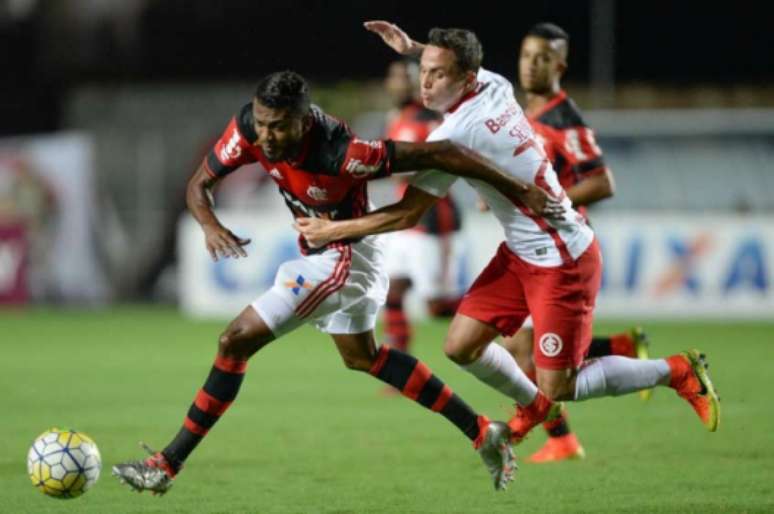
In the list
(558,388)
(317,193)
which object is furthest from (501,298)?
(317,193)

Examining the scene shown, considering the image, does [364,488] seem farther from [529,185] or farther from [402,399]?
[402,399]

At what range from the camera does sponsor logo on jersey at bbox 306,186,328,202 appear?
6961 mm

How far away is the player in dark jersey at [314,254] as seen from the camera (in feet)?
21.4

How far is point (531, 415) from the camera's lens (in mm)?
7457

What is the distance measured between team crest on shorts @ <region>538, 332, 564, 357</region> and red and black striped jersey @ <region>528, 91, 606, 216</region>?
1.36m

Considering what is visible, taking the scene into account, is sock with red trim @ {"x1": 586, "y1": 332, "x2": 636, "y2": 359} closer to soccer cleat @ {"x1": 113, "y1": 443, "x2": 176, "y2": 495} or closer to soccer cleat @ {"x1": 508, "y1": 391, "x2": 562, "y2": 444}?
soccer cleat @ {"x1": 508, "y1": 391, "x2": 562, "y2": 444}

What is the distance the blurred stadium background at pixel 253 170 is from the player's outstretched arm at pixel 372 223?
851cm

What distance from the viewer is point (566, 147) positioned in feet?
27.0

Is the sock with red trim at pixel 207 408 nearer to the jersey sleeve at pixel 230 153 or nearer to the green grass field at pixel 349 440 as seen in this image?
the green grass field at pixel 349 440

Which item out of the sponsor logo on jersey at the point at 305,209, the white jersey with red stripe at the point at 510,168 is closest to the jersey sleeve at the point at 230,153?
the sponsor logo on jersey at the point at 305,209

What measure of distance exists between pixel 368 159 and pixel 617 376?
1.71 meters

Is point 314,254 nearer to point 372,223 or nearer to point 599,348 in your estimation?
point 372,223

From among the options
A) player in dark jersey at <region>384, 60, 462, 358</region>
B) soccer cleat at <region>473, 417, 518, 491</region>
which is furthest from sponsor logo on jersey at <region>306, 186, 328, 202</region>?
player in dark jersey at <region>384, 60, 462, 358</region>

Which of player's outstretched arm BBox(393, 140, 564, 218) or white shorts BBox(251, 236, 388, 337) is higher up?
player's outstretched arm BBox(393, 140, 564, 218)
